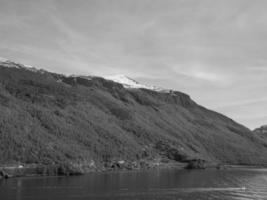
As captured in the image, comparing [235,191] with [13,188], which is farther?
[235,191]

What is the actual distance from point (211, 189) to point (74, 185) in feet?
150

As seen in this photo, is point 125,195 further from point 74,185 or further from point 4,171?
point 4,171

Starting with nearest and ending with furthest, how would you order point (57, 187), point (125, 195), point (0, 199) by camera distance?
point (0, 199)
point (125, 195)
point (57, 187)

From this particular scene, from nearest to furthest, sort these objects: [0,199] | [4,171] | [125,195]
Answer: [0,199], [125,195], [4,171]

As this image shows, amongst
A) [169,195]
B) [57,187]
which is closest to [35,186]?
[57,187]

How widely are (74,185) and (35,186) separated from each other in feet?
43.2

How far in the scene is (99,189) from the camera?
14512 centimetres

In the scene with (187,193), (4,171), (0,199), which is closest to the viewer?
(0,199)

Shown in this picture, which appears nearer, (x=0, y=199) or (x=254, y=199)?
(x=0, y=199)

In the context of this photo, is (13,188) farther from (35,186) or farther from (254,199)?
(254,199)

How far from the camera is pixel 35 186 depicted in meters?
153

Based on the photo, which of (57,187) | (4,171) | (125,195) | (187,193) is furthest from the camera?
(4,171)

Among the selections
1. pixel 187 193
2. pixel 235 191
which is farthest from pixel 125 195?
pixel 235 191

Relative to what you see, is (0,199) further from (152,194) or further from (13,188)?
(152,194)
